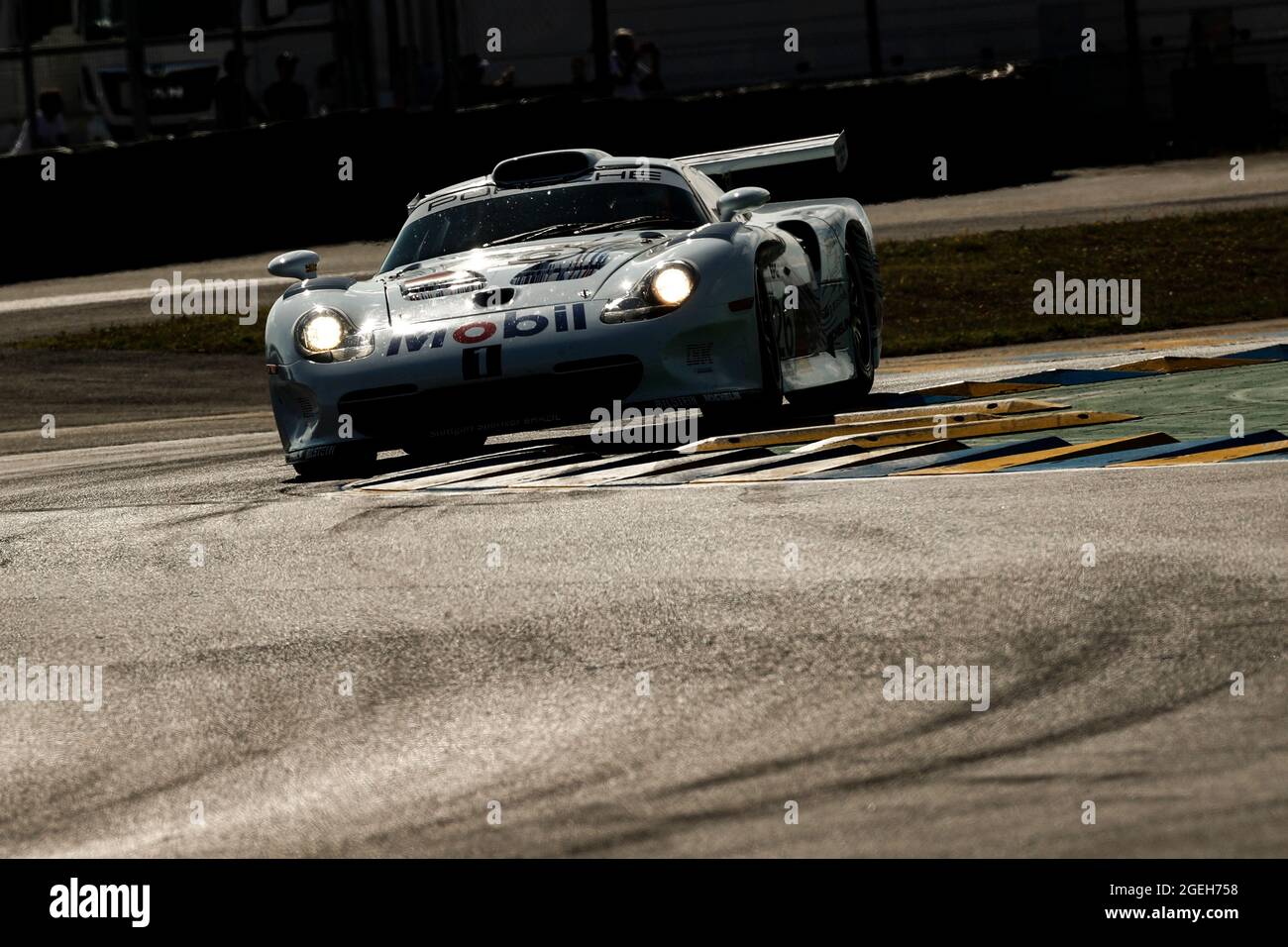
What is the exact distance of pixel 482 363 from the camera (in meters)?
7.62

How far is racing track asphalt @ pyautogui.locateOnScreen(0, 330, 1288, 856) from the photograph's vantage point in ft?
10.5

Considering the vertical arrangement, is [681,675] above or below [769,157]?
below

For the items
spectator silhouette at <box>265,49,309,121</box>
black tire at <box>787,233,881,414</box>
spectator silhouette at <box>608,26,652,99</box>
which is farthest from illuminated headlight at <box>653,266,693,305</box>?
spectator silhouette at <box>608,26,652,99</box>

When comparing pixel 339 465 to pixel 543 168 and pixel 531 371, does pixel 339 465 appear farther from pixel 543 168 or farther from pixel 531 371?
pixel 543 168

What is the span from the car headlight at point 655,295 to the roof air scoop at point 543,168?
1.81 m

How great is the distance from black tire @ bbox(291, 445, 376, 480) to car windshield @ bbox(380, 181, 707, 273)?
1.18m

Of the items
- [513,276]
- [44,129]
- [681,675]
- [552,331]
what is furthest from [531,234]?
[44,129]

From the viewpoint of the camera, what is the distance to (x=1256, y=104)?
26.9m

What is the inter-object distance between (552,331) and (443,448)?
1.71 metres

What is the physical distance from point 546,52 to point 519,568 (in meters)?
22.7

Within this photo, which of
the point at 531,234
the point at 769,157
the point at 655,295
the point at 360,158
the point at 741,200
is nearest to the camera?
the point at 655,295

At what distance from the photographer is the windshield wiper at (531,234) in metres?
9.04
